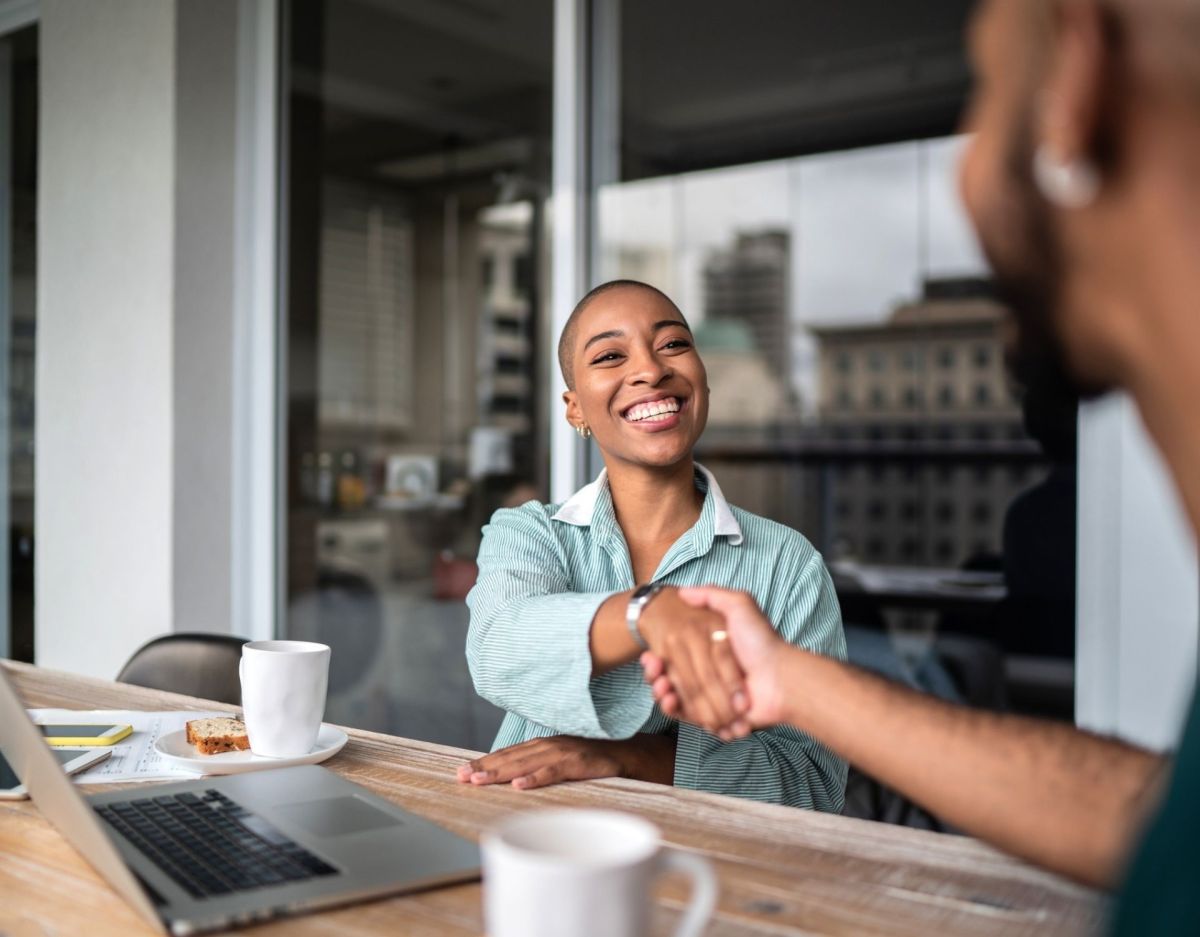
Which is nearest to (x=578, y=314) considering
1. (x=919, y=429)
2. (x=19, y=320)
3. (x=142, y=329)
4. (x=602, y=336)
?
(x=602, y=336)

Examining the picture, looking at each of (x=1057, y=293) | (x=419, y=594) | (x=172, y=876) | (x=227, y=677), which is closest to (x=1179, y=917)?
(x=1057, y=293)

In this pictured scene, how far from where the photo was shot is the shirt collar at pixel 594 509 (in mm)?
1538

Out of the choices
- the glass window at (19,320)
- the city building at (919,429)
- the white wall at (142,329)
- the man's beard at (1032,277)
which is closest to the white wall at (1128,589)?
the man's beard at (1032,277)

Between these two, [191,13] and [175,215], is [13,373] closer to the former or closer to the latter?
[175,215]

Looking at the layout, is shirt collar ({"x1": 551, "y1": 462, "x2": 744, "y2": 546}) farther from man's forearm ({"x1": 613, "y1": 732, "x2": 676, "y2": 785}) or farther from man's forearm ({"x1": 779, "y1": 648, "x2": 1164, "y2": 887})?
man's forearm ({"x1": 779, "y1": 648, "x2": 1164, "y2": 887})

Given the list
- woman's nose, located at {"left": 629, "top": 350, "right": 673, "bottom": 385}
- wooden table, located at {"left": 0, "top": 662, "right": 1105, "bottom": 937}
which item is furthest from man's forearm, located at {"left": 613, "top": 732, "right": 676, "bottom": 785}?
woman's nose, located at {"left": 629, "top": 350, "right": 673, "bottom": 385}

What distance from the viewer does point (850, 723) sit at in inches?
37.7

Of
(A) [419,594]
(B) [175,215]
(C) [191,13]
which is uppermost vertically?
(C) [191,13]

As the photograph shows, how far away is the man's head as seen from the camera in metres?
0.49

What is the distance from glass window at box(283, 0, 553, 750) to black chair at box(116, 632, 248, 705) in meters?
1.20

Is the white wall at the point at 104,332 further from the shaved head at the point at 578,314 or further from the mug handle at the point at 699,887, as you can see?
the mug handle at the point at 699,887

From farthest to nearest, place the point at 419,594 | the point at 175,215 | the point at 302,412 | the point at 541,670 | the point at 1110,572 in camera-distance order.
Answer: the point at 419,594, the point at 302,412, the point at 175,215, the point at 1110,572, the point at 541,670

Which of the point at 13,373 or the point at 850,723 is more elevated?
the point at 13,373

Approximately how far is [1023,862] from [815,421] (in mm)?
6816
